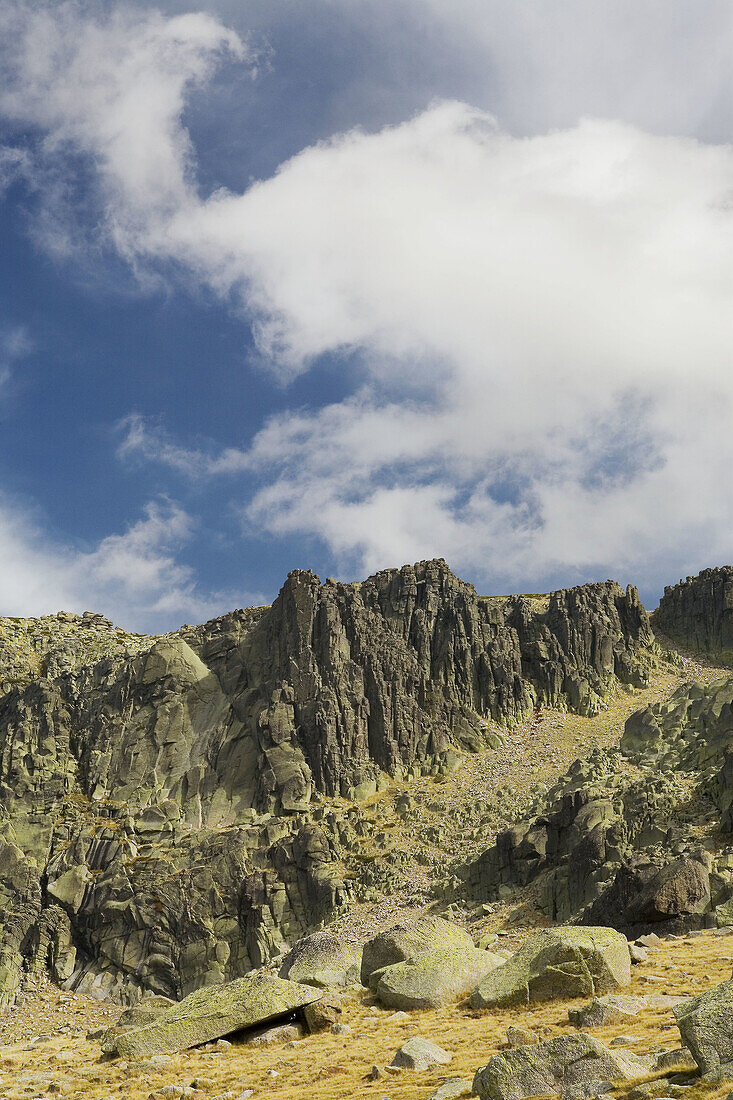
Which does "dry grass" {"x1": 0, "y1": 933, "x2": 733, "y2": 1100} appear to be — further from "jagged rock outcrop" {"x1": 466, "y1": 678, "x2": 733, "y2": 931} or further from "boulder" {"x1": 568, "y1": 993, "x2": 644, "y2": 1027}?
"jagged rock outcrop" {"x1": 466, "y1": 678, "x2": 733, "y2": 931}

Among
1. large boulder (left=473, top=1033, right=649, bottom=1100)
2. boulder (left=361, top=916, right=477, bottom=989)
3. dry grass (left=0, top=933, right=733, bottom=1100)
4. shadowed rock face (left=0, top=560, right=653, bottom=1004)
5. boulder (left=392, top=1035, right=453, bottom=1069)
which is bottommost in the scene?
dry grass (left=0, top=933, right=733, bottom=1100)

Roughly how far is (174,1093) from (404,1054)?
213 inches

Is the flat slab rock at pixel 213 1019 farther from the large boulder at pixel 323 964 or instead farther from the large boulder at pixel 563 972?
the large boulder at pixel 323 964

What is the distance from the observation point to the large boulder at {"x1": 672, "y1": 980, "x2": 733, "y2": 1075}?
576 inches

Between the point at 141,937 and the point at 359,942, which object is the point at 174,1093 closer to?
the point at 359,942

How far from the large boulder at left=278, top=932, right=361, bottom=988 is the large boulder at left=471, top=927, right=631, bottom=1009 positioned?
8.77m

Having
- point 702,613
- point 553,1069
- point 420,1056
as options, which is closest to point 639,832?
point 420,1056

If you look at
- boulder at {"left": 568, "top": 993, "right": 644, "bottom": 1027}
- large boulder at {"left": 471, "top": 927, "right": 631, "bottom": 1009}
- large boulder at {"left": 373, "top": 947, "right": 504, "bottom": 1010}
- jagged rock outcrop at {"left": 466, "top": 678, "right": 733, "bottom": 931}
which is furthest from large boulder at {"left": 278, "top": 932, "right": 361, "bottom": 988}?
jagged rock outcrop at {"left": 466, "top": 678, "right": 733, "bottom": 931}

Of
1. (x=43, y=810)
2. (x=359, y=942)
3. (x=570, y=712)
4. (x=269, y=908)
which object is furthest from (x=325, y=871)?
(x=570, y=712)

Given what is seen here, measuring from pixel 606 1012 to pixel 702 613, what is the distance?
122 meters

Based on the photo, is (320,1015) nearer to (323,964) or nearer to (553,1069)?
(323,964)

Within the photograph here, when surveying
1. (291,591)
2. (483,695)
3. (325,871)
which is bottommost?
(325,871)

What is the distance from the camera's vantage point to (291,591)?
400 ft

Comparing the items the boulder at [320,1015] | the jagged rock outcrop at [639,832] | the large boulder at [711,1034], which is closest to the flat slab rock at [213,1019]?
the boulder at [320,1015]
